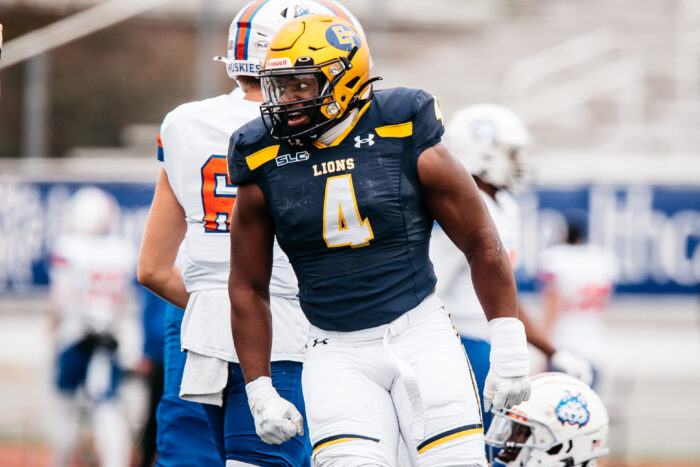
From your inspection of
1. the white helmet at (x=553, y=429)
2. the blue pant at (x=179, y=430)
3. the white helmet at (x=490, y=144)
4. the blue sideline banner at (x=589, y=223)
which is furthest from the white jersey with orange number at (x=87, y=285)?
the blue sideline banner at (x=589, y=223)

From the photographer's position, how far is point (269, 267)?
12.9ft

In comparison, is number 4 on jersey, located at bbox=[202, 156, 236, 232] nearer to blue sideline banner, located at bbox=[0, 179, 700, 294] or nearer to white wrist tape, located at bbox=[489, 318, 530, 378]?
white wrist tape, located at bbox=[489, 318, 530, 378]

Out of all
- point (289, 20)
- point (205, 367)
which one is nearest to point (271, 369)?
point (205, 367)

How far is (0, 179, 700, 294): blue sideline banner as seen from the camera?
13.7 m

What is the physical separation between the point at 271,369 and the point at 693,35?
15.8 metres

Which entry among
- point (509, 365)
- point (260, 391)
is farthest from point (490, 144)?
point (260, 391)

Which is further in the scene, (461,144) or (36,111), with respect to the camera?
(36,111)

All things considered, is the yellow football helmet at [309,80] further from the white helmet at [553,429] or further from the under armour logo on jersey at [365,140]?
the white helmet at [553,429]

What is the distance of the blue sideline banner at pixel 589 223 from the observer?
13711 millimetres

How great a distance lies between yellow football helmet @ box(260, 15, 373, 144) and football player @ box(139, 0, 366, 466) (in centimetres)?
42

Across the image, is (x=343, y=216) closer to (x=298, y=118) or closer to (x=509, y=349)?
(x=298, y=118)

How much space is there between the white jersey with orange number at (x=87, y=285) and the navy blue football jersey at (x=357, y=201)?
4.90m

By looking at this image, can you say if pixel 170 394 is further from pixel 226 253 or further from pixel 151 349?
pixel 151 349

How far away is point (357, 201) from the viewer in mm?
3699
